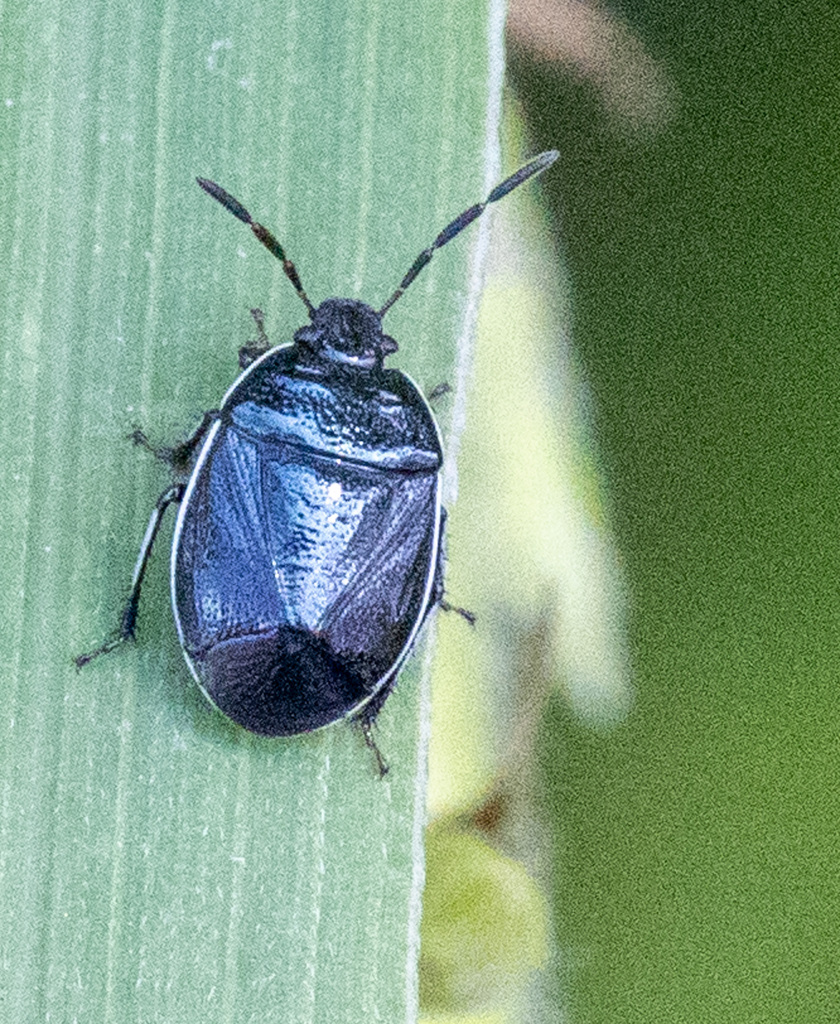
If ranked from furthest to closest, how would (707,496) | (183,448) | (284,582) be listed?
(707,496), (183,448), (284,582)

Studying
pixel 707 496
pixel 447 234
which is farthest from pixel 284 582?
pixel 707 496

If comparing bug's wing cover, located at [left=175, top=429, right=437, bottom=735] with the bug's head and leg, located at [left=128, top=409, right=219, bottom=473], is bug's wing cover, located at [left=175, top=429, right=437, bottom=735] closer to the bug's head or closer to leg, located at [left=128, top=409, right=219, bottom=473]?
leg, located at [left=128, top=409, right=219, bottom=473]

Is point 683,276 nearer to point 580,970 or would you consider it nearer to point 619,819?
point 619,819

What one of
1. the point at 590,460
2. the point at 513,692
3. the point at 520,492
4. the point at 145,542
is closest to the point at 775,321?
the point at 590,460

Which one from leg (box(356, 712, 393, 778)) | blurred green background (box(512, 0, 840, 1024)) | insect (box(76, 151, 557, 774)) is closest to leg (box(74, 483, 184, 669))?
insect (box(76, 151, 557, 774))

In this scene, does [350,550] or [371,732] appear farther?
[371,732]

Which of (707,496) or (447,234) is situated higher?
(447,234)

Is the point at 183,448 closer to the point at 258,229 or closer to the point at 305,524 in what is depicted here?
the point at 305,524
